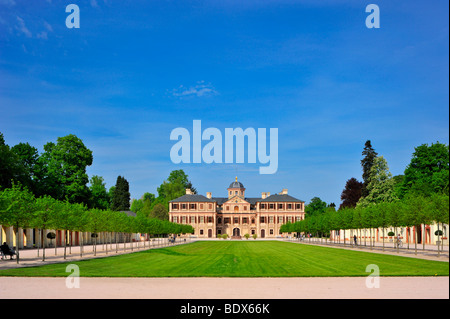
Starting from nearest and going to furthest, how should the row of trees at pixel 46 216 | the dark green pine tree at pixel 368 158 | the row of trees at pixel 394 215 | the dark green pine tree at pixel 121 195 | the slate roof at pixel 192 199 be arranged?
the row of trees at pixel 46 216 → the row of trees at pixel 394 215 → the dark green pine tree at pixel 368 158 → the dark green pine tree at pixel 121 195 → the slate roof at pixel 192 199

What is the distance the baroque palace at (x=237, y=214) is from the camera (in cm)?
15175

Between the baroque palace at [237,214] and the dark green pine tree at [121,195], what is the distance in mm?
16469

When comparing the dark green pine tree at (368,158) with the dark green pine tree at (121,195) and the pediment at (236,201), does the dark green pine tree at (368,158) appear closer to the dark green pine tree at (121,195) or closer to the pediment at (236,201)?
the pediment at (236,201)

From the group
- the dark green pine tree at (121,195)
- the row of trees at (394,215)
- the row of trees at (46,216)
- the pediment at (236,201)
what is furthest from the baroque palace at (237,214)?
the row of trees at (46,216)

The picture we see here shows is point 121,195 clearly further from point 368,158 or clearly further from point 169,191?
point 368,158

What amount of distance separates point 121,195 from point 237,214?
3996cm

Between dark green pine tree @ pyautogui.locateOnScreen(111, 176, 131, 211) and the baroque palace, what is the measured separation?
1647cm

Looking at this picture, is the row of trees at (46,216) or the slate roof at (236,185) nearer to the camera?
the row of trees at (46,216)

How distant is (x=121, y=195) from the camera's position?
14012 cm

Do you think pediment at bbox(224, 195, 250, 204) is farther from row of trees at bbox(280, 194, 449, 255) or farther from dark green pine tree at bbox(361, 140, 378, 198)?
row of trees at bbox(280, 194, 449, 255)

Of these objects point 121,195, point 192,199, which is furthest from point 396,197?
point 121,195

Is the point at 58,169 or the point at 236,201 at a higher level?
the point at 58,169
